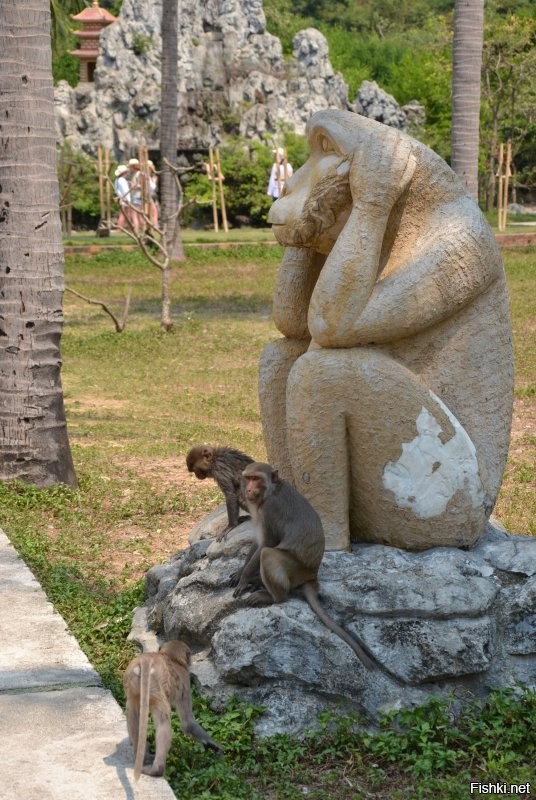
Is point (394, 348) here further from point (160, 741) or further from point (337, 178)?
point (160, 741)

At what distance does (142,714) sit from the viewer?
360cm

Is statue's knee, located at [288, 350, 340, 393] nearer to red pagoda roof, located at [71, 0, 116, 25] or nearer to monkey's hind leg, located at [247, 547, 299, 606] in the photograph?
monkey's hind leg, located at [247, 547, 299, 606]

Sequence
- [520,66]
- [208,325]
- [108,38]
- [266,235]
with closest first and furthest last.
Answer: [208,325] → [266,235] → [520,66] → [108,38]

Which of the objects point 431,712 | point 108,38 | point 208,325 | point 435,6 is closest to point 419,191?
point 431,712

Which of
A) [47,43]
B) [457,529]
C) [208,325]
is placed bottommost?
[208,325]

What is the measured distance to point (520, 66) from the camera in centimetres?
3253

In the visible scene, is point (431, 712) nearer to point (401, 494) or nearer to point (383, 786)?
point (383, 786)

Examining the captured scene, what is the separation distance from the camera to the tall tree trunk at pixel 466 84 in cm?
1376

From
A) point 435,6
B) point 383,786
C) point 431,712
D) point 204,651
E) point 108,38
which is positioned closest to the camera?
point 383,786

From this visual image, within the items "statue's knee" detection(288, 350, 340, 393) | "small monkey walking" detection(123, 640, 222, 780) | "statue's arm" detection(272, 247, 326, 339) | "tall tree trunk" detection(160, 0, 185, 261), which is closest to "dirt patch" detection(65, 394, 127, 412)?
"statue's arm" detection(272, 247, 326, 339)

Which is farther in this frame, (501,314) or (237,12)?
(237,12)

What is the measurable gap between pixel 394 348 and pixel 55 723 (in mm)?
1948

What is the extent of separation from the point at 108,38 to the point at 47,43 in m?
31.9

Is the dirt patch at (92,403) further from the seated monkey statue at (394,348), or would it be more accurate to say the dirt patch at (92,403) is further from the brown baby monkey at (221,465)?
the seated monkey statue at (394,348)
